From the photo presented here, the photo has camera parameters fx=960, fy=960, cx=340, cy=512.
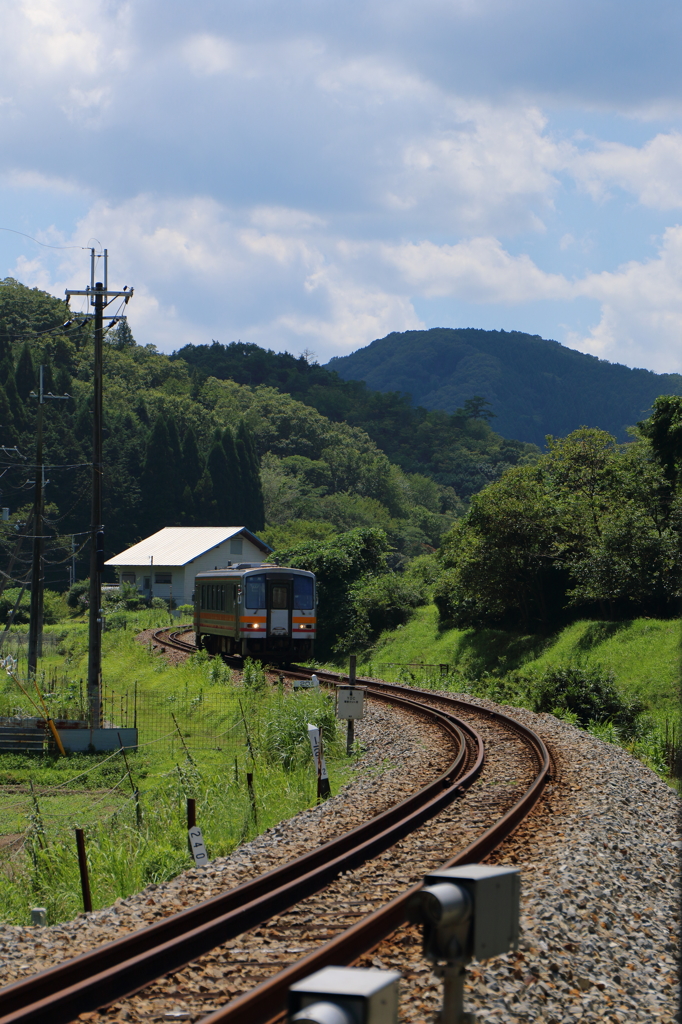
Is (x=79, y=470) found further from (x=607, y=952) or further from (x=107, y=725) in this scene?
(x=607, y=952)

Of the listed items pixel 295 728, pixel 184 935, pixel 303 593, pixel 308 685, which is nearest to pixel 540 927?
pixel 184 935

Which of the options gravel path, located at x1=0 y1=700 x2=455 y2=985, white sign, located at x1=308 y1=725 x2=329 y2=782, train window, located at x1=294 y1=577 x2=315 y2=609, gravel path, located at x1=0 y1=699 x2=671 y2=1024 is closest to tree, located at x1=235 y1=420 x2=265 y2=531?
train window, located at x1=294 y1=577 x2=315 y2=609

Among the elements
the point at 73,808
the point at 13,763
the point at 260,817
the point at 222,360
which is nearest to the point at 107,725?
the point at 13,763

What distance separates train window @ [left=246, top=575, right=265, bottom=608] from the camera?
2608cm

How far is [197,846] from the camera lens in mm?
9047

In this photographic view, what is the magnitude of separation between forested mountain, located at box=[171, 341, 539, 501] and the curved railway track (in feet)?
374

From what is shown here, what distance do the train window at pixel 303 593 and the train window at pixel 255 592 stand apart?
103 cm

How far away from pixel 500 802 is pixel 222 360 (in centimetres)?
15765

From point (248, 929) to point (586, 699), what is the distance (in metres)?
14.7

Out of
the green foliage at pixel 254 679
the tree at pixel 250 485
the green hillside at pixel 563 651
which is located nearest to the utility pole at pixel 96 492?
the green foliage at pixel 254 679

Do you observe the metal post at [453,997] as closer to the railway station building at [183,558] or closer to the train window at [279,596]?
the train window at [279,596]

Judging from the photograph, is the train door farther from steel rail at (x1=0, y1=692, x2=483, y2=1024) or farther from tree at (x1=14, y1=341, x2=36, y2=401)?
tree at (x1=14, y1=341, x2=36, y2=401)

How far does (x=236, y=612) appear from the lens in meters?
26.5

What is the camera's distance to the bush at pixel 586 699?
64.0 feet
